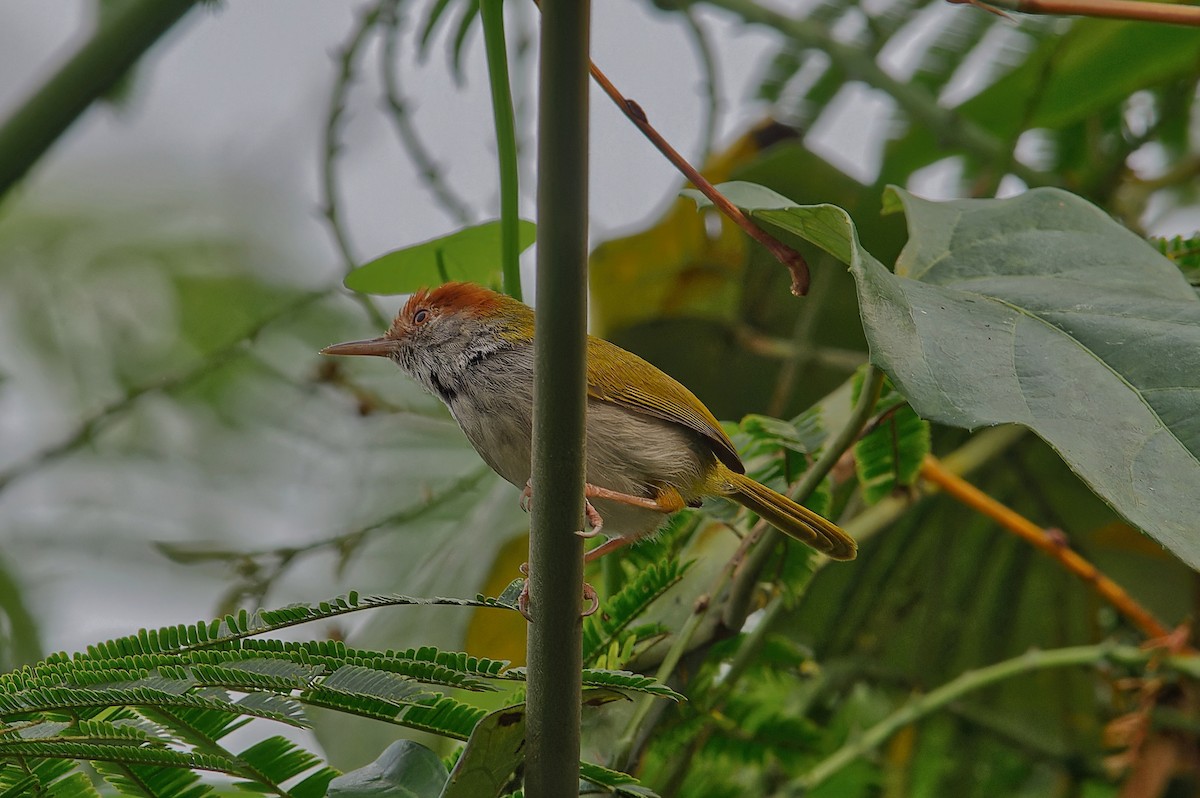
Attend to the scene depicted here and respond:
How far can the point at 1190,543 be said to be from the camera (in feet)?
2.45

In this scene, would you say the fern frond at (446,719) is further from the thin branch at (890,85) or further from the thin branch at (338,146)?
the thin branch at (890,85)

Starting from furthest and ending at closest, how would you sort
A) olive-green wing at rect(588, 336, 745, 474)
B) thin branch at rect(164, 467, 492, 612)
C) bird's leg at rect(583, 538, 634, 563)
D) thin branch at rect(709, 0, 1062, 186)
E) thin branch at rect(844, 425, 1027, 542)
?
thin branch at rect(709, 0, 1062, 186)
thin branch at rect(164, 467, 492, 612)
thin branch at rect(844, 425, 1027, 542)
olive-green wing at rect(588, 336, 745, 474)
bird's leg at rect(583, 538, 634, 563)

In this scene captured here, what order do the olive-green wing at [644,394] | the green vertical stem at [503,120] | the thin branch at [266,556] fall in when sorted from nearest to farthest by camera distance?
the green vertical stem at [503,120], the olive-green wing at [644,394], the thin branch at [266,556]

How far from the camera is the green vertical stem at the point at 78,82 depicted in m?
1.49

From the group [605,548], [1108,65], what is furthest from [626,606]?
[1108,65]

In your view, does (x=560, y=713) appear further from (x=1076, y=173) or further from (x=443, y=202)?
(x=1076, y=173)

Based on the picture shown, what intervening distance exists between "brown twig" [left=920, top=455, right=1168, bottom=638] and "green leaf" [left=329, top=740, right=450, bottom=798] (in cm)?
88

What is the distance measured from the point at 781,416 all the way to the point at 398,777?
1297 millimetres

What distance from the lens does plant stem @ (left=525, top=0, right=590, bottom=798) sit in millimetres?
591

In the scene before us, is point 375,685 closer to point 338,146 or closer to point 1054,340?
point 1054,340

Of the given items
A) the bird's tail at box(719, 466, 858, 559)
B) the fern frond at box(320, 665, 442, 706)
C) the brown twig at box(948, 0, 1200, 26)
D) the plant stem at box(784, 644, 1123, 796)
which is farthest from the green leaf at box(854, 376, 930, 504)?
the fern frond at box(320, 665, 442, 706)

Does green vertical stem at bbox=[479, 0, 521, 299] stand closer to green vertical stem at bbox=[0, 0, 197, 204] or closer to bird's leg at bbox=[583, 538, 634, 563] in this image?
bird's leg at bbox=[583, 538, 634, 563]

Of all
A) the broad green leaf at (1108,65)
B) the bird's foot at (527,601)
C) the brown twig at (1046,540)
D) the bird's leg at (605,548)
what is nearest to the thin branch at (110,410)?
the bird's leg at (605,548)

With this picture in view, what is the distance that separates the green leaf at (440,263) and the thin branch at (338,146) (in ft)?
1.33
